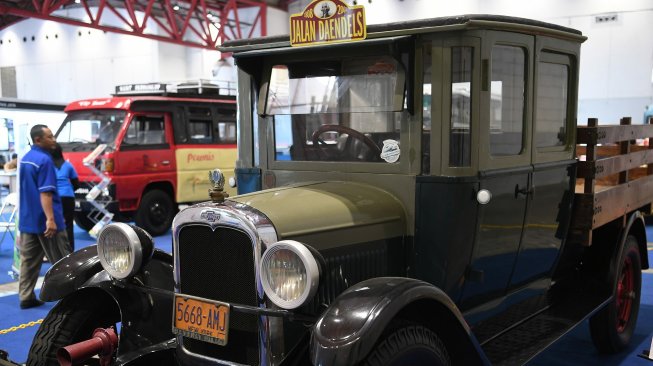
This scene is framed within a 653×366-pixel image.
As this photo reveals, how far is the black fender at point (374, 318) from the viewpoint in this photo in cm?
205

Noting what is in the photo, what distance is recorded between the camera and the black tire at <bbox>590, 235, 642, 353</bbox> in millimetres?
3975

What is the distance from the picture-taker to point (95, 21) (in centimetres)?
1433

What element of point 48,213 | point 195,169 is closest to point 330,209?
point 48,213

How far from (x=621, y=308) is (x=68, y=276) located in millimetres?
3741

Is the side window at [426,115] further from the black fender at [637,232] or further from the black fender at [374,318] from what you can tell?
the black fender at [637,232]

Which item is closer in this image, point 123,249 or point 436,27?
point 436,27

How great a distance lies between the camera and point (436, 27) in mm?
2717

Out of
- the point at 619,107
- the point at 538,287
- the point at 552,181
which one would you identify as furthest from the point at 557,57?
the point at 619,107

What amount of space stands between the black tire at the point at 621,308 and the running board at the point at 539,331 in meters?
0.25

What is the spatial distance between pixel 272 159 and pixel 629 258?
2.74 metres

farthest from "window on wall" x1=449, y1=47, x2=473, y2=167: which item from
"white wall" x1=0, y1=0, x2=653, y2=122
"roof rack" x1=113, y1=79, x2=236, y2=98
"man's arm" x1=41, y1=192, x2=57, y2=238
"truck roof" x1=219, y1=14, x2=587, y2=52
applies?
"white wall" x1=0, y1=0, x2=653, y2=122

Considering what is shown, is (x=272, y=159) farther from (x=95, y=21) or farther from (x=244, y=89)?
(x=95, y=21)

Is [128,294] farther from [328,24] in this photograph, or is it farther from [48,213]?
[48,213]

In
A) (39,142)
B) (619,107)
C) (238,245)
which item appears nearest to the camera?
(238,245)
